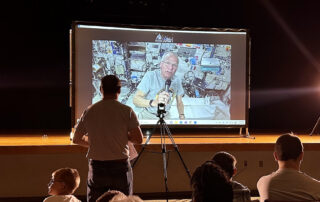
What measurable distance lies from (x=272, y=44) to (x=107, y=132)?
3.88 meters

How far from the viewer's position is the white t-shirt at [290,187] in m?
1.96

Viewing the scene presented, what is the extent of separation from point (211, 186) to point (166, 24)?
14.0 ft

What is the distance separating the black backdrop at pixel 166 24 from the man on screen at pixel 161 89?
1030mm

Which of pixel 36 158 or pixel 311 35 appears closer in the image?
→ pixel 36 158

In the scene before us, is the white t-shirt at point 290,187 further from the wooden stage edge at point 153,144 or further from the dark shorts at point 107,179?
the wooden stage edge at point 153,144

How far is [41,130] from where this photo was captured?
17.1 feet

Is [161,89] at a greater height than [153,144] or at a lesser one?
greater

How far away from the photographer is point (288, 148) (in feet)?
6.97

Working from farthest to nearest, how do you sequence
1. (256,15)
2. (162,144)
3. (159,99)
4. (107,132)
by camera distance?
(256,15), (159,99), (162,144), (107,132)

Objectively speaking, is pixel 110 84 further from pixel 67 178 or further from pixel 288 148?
pixel 288 148

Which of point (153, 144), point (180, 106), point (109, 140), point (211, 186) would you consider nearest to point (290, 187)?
point (211, 186)

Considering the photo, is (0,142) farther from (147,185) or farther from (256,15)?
(256,15)

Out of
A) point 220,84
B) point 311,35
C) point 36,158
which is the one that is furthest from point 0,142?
point 311,35

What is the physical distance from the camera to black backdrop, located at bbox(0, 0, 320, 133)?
17.1 ft
